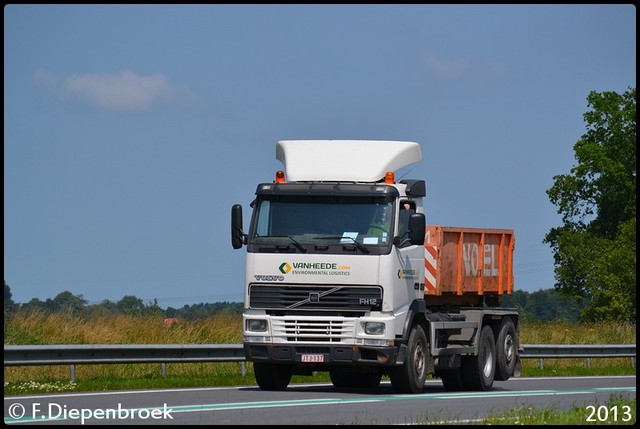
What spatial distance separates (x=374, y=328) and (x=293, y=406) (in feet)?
9.91

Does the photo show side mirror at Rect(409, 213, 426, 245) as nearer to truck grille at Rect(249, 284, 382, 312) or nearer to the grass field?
truck grille at Rect(249, 284, 382, 312)

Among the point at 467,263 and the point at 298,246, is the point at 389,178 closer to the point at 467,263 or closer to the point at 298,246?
the point at 298,246

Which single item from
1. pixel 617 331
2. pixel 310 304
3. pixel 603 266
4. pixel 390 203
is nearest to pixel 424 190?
pixel 390 203

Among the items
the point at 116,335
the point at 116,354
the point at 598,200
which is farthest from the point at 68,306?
the point at 598,200

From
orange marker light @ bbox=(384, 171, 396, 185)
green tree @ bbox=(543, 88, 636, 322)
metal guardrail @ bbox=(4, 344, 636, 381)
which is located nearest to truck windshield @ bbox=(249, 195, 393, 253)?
orange marker light @ bbox=(384, 171, 396, 185)

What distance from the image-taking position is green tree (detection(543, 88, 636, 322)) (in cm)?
7006

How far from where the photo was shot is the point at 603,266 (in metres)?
68.4

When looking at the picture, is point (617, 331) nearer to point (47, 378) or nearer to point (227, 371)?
point (227, 371)

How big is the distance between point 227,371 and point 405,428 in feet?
44.1

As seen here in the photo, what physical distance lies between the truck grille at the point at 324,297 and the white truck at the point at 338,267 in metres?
0.01

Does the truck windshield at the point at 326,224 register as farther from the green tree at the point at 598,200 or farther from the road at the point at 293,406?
the green tree at the point at 598,200

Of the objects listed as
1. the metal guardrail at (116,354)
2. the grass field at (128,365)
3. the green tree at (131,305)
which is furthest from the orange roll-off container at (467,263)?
the green tree at (131,305)

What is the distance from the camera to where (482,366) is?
23578 millimetres

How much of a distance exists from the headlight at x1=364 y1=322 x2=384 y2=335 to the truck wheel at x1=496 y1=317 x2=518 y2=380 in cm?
485
